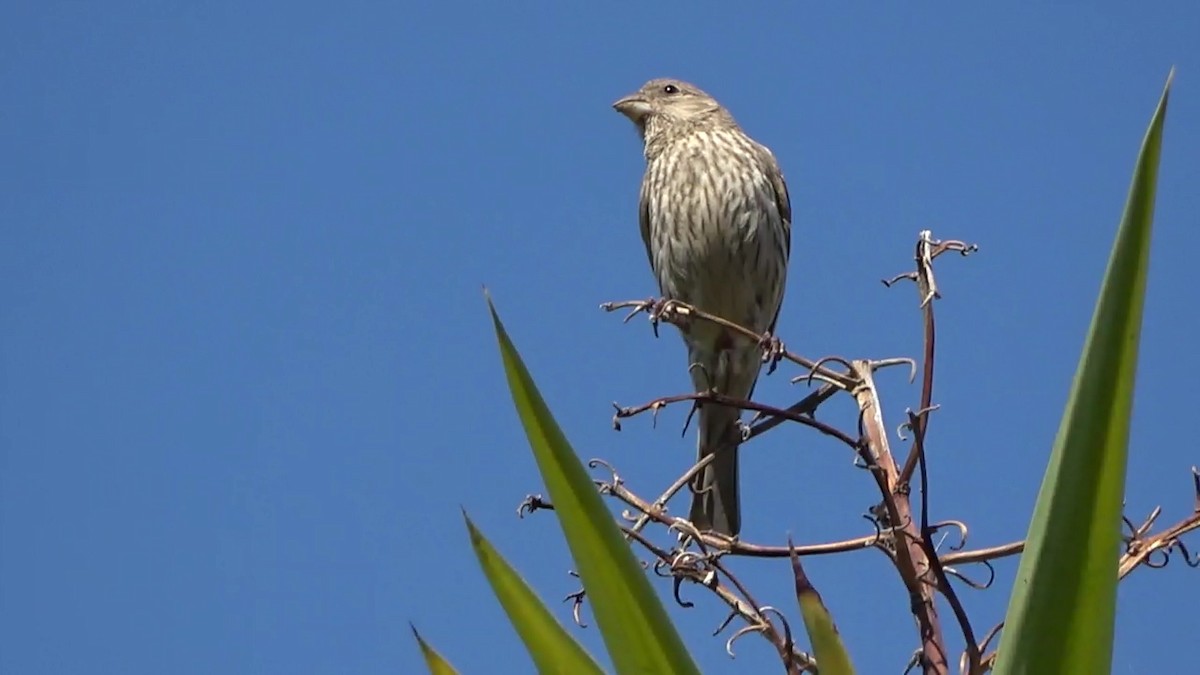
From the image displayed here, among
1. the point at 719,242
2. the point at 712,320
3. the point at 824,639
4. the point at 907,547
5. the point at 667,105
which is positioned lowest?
the point at 824,639

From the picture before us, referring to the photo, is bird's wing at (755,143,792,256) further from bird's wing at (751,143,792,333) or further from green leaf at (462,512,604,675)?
green leaf at (462,512,604,675)

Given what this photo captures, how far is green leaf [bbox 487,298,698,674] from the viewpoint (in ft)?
5.80

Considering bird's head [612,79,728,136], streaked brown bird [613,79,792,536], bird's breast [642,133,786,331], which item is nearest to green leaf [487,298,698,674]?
streaked brown bird [613,79,792,536]

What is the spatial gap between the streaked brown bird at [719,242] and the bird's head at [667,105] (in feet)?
1.81

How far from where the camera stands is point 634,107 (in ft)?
28.1

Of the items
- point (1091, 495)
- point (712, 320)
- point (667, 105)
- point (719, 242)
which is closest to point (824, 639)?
point (1091, 495)

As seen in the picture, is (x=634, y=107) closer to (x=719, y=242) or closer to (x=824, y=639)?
(x=719, y=242)

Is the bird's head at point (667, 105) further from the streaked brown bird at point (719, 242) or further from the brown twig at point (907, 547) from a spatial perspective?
the brown twig at point (907, 547)

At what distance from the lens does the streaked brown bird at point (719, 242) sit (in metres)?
7.17

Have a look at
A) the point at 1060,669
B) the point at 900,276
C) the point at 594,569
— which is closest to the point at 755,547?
the point at 900,276

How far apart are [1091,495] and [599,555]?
565mm

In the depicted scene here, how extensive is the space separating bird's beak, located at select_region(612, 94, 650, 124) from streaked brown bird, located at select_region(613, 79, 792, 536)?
2.64ft

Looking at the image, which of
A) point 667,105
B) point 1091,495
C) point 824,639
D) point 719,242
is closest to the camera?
point 1091,495

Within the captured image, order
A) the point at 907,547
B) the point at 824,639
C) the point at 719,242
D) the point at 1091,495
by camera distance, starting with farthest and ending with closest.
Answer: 1. the point at 719,242
2. the point at 907,547
3. the point at 824,639
4. the point at 1091,495
